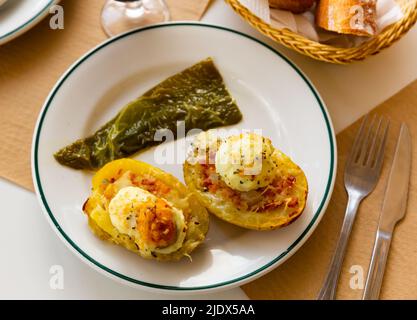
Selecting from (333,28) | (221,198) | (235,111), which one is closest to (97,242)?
(221,198)

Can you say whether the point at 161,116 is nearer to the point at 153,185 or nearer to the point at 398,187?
the point at 153,185

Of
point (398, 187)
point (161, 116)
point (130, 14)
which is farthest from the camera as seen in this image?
point (130, 14)

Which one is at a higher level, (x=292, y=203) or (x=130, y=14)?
(x=130, y=14)

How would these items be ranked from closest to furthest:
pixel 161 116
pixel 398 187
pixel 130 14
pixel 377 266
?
pixel 377 266 < pixel 398 187 < pixel 161 116 < pixel 130 14

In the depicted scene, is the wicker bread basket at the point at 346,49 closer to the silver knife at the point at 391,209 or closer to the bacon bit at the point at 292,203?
the silver knife at the point at 391,209

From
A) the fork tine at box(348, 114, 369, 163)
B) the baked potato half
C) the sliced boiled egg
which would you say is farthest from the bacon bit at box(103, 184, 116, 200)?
the fork tine at box(348, 114, 369, 163)

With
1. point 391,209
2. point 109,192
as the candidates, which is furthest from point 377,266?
point 109,192

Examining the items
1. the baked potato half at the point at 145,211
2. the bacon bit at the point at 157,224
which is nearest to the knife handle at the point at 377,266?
the baked potato half at the point at 145,211
